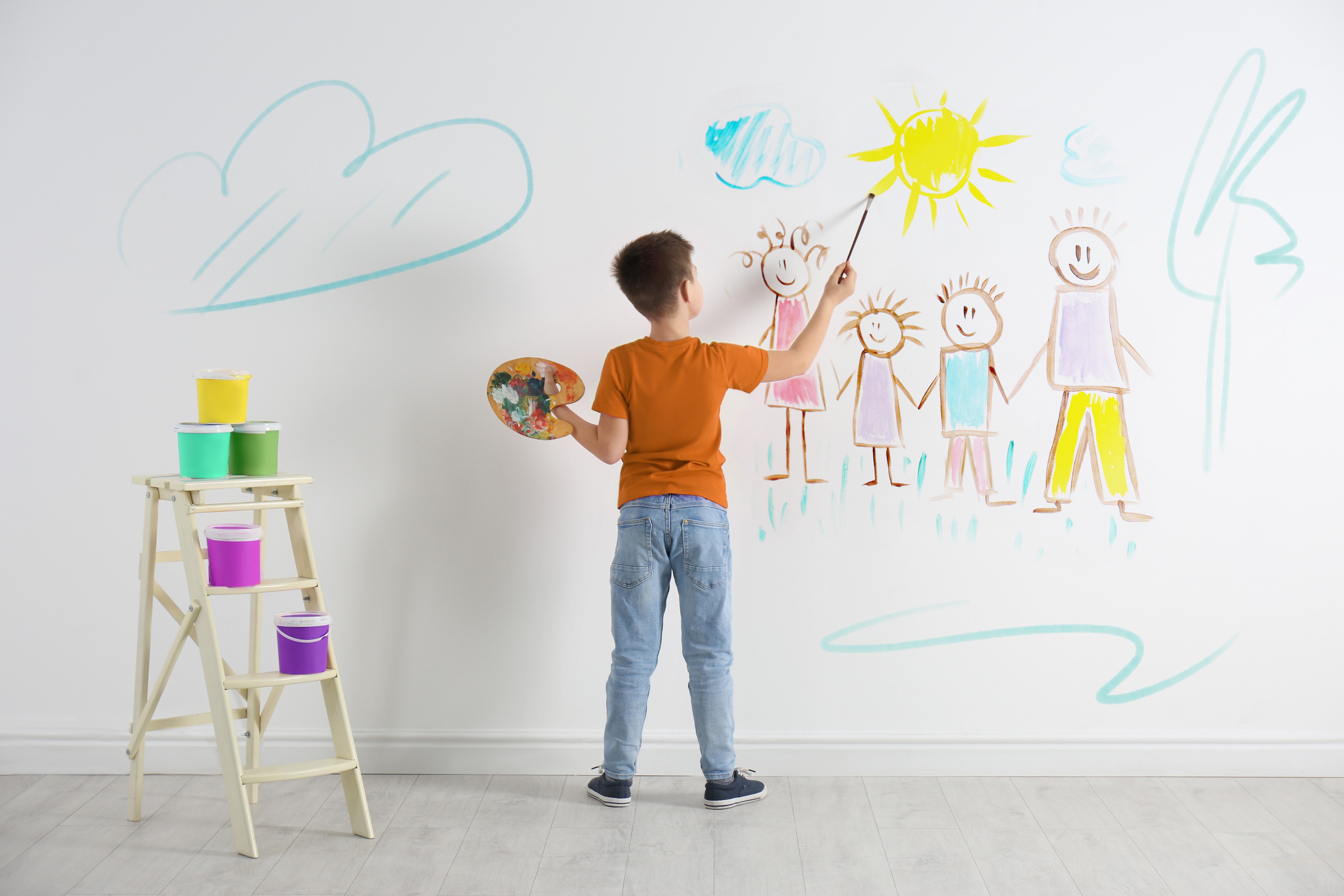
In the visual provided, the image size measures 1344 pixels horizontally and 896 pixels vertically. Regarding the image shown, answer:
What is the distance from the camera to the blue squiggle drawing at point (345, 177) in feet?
6.39

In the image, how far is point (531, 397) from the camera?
72.1 inches

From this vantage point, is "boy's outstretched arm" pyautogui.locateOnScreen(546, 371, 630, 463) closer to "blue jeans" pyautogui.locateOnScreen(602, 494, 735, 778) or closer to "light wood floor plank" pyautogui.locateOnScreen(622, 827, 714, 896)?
"blue jeans" pyautogui.locateOnScreen(602, 494, 735, 778)

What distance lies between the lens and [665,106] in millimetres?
1932

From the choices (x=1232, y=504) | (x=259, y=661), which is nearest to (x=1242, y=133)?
(x=1232, y=504)

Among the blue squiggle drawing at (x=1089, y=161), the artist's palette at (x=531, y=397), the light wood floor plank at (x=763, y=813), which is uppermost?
the blue squiggle drawing at (x=1089, y=161)

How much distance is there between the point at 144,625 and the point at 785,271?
1.51 metres

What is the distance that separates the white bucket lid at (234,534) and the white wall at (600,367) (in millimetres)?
324

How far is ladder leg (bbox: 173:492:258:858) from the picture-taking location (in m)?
1.61

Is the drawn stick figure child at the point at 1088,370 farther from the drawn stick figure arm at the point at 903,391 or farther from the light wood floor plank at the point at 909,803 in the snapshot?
the light wood floor plank at the point at 909,803

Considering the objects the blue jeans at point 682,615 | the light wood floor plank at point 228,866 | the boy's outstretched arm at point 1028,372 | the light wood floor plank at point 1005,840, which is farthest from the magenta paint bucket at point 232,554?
the boy's outstretched arm at point 1028,372

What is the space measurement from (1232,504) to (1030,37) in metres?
1.12

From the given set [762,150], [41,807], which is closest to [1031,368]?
[762,150]

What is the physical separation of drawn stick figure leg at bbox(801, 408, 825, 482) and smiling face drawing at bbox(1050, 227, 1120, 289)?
63cm

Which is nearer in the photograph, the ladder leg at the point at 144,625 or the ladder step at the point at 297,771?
the ladder step at the point at 297,771
